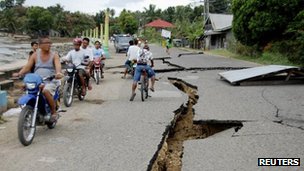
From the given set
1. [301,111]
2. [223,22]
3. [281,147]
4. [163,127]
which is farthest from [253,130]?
[223,22]

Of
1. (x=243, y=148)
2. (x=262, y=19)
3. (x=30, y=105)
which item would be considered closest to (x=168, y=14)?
(x=262, y=19)

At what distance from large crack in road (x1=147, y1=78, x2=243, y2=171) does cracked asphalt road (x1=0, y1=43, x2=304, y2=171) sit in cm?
12

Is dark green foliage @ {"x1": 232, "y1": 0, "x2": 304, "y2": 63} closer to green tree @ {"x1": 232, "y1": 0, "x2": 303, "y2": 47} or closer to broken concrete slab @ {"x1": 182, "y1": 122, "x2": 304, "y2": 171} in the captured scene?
green tree @ {"x1": 232, "y1": 0, "x2": 303, "y2": 47}

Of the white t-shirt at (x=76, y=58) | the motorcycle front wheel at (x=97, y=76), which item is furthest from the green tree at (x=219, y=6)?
the white t-shirt at (x=76, y=58)

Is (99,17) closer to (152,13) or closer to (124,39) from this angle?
(152,13)

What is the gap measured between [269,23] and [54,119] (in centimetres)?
1912

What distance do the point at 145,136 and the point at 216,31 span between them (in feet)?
135

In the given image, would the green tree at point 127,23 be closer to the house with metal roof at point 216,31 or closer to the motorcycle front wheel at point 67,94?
the house with metal roof at point 216,31

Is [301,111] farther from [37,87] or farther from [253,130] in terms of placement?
[37,87]

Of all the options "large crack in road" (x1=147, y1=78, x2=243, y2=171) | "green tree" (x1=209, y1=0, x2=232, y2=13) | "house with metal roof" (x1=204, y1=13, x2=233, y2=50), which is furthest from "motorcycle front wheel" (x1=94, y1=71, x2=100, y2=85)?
"green tree" (x1=209, y1=0, x2=232, y2=13)

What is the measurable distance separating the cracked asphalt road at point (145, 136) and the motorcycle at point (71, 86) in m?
0.25

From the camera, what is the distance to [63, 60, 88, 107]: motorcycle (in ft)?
29.1

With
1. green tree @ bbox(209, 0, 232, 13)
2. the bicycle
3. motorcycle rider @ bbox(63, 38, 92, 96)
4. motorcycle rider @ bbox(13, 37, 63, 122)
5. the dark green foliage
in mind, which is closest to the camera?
motorcycle rider @ bbox(13, 37, 63, 122)

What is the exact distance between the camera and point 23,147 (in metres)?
5.39
